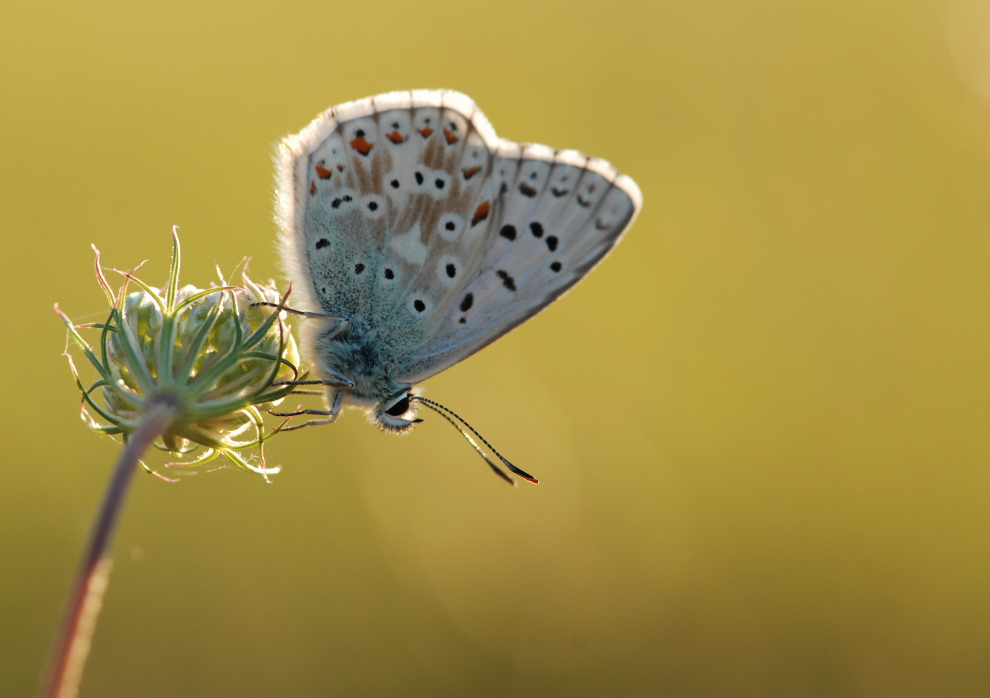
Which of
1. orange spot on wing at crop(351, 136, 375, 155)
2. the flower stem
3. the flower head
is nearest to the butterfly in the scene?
orange spot on wing at crop(351, 136, 375, 155)

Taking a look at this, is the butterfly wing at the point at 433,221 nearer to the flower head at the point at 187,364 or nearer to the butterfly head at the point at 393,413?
the butterfly head at the point at 393,413

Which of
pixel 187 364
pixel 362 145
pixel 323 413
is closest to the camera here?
pixel 187 364

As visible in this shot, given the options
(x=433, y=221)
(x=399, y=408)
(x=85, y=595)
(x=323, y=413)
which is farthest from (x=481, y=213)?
(x=85, y=595)

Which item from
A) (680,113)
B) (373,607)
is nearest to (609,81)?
(680,113)

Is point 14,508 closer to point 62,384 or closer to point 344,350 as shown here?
point 62,384

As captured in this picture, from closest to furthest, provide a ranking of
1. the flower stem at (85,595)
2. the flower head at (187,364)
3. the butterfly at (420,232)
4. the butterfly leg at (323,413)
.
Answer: the flower stem at (85,595), the flower head at (187,364), the butterfly leg at (323,413), the butterfly at (420,232)

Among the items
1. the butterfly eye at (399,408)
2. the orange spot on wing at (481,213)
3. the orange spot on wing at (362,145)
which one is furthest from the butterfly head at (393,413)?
the orange spot on wing at (362,145)

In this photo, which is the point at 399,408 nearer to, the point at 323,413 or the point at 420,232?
the point at 323,413
